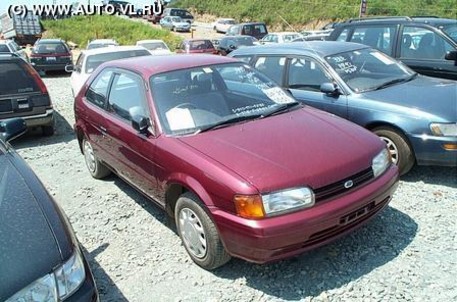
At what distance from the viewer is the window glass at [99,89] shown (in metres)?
4.55

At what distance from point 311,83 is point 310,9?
39.3m

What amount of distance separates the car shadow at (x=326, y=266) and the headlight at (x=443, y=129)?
3.90 ft

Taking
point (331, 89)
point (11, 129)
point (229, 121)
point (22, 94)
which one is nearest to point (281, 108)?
point (229, 121)

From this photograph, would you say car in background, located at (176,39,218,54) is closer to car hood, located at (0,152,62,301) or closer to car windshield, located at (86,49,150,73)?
car windshield, located at (86,49,150,73)

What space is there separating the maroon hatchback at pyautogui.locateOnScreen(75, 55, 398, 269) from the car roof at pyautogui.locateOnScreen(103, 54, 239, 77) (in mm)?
12

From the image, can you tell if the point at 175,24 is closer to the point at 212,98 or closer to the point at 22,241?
the point at 212,98

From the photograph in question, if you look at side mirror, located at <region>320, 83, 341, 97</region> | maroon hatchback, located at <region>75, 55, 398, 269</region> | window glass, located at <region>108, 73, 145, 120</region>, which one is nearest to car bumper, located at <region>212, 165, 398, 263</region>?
maroon hatchback, located at <region>75, 55, 398, 269</region>

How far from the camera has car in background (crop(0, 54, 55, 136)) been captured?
6598mm

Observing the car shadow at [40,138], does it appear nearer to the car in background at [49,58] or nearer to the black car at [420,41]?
the black car at [420,41]

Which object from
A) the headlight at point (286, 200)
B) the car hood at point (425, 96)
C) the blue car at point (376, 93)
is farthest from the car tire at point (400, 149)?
the headlight at point (286, 200)

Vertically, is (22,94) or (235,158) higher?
(235,158)

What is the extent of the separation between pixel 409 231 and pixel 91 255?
2.83 m

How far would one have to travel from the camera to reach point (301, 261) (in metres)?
3.27

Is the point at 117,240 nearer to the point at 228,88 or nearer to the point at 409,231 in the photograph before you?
the point at 228,88
